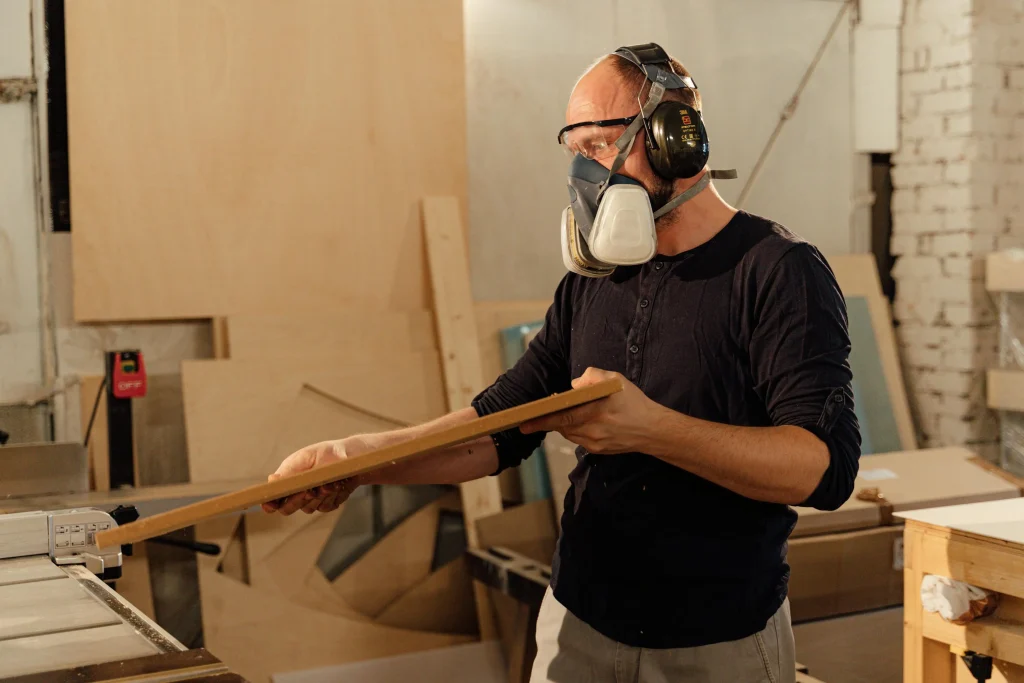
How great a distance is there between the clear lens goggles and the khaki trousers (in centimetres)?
69

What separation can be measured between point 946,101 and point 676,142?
301 cm

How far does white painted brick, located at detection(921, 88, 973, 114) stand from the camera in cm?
400

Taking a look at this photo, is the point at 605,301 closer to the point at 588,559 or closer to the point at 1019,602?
the point at 588,559

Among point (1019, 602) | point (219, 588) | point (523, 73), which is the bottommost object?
point (219, 588)

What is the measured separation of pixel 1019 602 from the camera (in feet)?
6.68

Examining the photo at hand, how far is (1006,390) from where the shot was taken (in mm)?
3971

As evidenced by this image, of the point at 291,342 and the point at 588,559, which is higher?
the point at 291,342

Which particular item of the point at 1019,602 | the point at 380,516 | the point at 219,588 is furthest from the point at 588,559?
the point at 380,516

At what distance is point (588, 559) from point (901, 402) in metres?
2.86

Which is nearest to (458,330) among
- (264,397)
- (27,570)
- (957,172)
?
(264,397)

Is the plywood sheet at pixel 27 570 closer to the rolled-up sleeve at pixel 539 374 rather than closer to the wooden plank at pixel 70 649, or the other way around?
the wooden plank at pixel 70 649

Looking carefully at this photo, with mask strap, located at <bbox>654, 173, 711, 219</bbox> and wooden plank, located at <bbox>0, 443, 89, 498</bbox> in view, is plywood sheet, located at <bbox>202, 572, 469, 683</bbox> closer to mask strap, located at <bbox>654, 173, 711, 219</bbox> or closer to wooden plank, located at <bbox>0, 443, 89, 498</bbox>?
wooden plank, located at <bbox>0, 443, 89, 498</bbox>

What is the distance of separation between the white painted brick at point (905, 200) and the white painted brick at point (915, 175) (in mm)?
24

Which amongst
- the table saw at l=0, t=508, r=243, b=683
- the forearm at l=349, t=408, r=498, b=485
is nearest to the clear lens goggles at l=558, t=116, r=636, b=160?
the forearm at l=349, t=408, r=498, b=485
